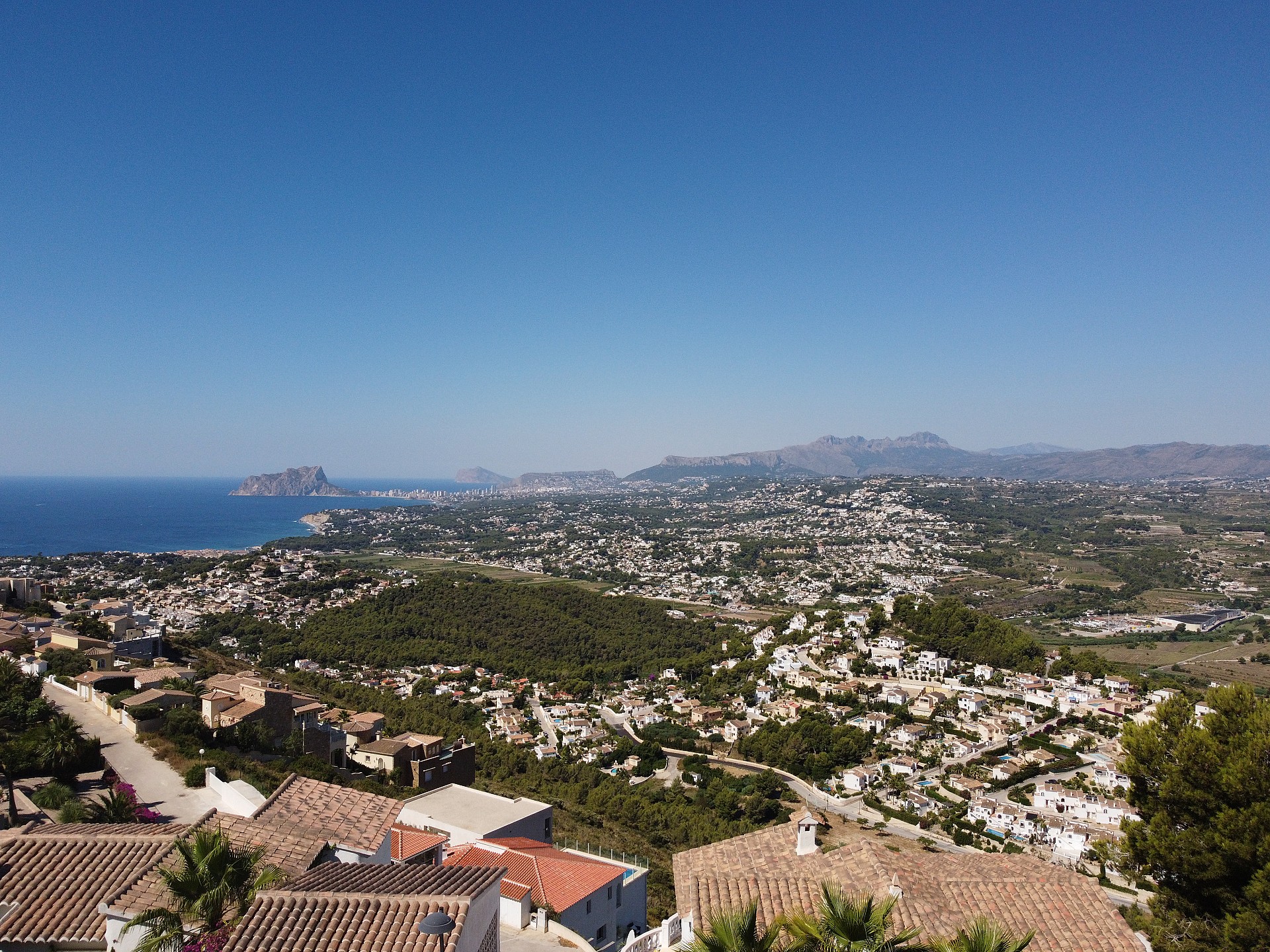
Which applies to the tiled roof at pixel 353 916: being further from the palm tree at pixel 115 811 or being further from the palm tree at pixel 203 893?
the palm tree at pixel 115 811

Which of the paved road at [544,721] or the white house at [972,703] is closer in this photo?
the paved road at [544,721]

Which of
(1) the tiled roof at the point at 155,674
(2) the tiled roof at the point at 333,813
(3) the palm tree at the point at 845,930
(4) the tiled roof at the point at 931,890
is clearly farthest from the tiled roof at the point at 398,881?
(1) the tiled roof at the point at 155,674

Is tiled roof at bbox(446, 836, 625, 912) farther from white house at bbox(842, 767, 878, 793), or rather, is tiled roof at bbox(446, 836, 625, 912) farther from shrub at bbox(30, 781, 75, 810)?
white house at bbox(842, 767, 878, 793)

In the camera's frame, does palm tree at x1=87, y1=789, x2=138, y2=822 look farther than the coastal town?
Yes

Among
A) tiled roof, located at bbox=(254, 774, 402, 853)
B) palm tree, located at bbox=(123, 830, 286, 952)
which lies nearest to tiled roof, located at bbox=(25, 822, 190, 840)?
tiled roof, located at bbox=(254, 774, 402, 853)

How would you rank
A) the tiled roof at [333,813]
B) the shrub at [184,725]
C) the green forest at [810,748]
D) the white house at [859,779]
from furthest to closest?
1. the green forest at [810,748]
2. the white house at [859,779]
3. the shrub at [184,725]
4. the tiled roof at [333,813]

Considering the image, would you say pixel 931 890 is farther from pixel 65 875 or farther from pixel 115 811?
pixel 115 811
